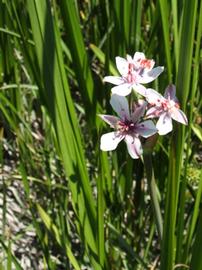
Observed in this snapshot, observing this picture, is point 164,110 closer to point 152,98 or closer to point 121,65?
point 152,98

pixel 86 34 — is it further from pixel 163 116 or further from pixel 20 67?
pixel 163 116

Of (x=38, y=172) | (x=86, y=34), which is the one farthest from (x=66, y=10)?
(x=86, y=34)

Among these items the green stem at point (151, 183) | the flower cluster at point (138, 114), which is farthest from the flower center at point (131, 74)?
the green stem at point (151, 183)

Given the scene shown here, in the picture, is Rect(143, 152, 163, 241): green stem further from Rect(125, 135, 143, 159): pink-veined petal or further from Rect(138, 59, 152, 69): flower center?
Rect(138, 59, 152, 69): flower center

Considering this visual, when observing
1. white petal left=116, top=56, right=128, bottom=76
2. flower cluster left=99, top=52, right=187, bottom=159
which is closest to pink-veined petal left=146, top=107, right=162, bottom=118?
flower cluster left=99, top=52, right=187, bottom=159

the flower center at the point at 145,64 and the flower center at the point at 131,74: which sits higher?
the flower center at the point at 145,64

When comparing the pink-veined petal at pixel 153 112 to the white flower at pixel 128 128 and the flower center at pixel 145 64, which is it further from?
the flower center at pixel 145 64

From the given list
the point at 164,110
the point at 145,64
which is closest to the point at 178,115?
the point at 164,110
